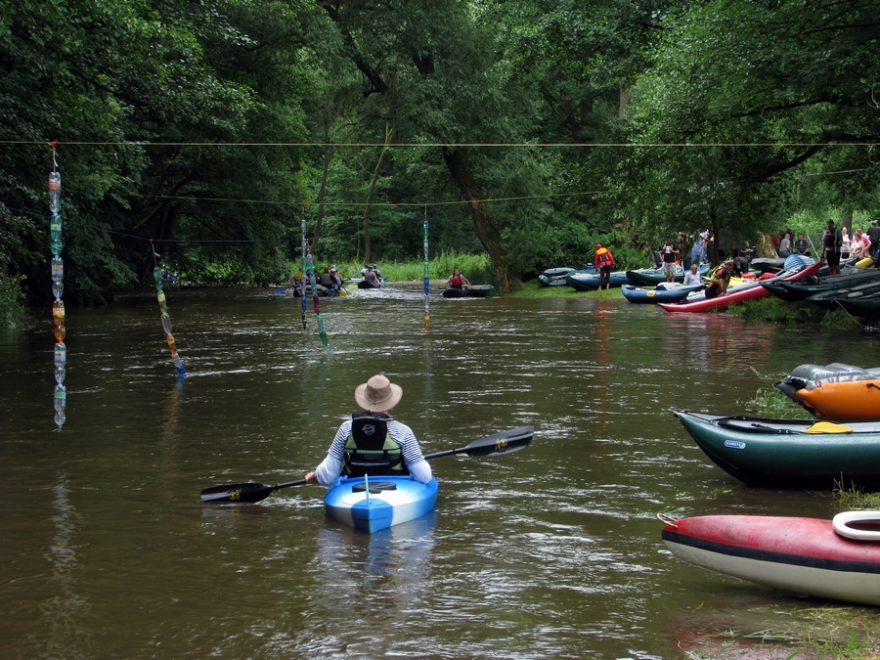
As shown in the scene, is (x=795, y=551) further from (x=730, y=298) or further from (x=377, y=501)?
(x=730, y=298)

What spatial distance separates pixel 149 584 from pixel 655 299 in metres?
29.6

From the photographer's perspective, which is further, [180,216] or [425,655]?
[180,216]

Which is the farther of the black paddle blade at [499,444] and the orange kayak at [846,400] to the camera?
the orange kayak at [846,400]

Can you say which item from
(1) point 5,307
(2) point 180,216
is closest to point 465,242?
(2) point 180,216

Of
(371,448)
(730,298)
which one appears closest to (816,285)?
(730,298)

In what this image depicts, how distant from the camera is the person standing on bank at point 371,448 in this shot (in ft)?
31.3

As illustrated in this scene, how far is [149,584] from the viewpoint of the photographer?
7.90 meters

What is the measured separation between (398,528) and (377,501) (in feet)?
1.07

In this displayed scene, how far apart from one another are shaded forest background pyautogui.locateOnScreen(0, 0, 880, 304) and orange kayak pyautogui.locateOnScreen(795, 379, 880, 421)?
10.5 m

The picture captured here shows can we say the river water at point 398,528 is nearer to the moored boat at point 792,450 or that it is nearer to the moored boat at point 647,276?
the moored boat at point 792,450

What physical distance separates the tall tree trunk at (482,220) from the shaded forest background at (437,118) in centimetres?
9

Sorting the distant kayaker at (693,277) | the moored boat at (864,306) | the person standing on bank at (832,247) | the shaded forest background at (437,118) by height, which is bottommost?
the moored boat at (864,306)

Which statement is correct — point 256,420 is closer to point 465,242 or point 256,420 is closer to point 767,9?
point 767,9

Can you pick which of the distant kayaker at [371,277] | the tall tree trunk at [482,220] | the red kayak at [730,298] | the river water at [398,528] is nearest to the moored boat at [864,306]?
the river water at [398,528]
